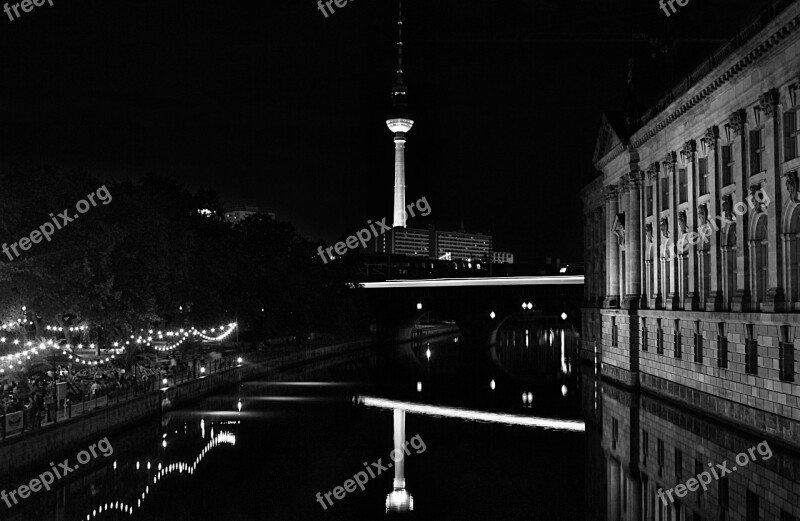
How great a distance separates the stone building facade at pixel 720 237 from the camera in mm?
37688

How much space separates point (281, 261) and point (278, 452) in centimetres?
5567

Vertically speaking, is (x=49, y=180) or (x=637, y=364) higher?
(x=49, y=180)

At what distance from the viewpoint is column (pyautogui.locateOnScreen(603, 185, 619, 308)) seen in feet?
239

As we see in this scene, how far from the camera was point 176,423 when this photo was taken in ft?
161

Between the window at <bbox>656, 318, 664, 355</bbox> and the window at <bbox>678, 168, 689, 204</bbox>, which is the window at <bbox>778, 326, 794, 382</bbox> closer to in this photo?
the window at <bbox>656, 318, 664, 355</bbox>

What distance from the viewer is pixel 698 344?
48531mm

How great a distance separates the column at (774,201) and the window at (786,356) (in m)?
1.47

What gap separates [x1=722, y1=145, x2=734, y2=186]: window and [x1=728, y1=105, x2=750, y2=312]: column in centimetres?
194

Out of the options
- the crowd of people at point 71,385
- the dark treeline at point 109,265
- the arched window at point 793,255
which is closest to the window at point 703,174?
the arched window at point 793,255

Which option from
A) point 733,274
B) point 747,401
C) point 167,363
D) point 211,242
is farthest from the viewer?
point 211,242

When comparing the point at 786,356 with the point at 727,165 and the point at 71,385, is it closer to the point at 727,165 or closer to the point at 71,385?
the point at 727,165

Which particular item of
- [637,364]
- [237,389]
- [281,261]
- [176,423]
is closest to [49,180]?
[176,423]

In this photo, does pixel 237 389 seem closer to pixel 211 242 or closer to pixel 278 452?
pixel 211 242

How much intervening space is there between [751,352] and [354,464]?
19458mm
